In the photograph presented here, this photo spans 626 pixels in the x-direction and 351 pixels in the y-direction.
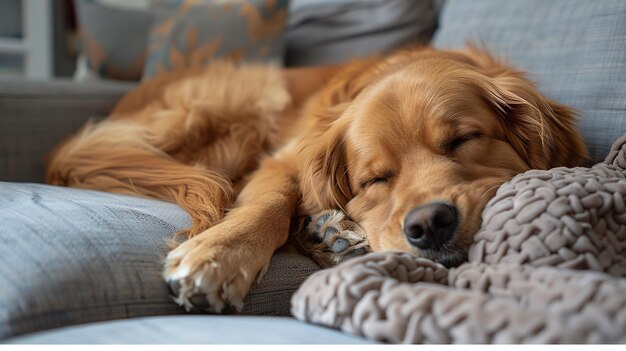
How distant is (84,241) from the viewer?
4.06ft

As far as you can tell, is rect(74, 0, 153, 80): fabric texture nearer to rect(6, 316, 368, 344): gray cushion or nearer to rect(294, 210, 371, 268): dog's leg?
rect(294, 210, 371, 268): dog's leg

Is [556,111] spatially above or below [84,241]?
above

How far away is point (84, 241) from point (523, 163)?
1.11m

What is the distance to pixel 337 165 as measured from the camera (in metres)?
1.77

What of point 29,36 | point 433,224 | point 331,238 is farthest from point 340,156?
point 29,36

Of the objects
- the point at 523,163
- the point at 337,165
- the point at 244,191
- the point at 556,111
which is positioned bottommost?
the point at 244,191

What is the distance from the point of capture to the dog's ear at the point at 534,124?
160 centimetres

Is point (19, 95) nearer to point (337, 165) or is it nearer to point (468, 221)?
point (337, 165)

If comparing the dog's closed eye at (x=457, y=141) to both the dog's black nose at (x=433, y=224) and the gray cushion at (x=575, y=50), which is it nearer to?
the dog's black nose at (x=433, y=224)

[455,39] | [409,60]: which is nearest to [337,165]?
[409,60]

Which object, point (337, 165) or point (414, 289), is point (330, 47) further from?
point (414, 289)

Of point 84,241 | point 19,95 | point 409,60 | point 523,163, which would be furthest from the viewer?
point 19,95

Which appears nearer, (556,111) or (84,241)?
(84,241)

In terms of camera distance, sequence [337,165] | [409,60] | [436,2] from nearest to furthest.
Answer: [337,165] < [409,60] < [436,2]
